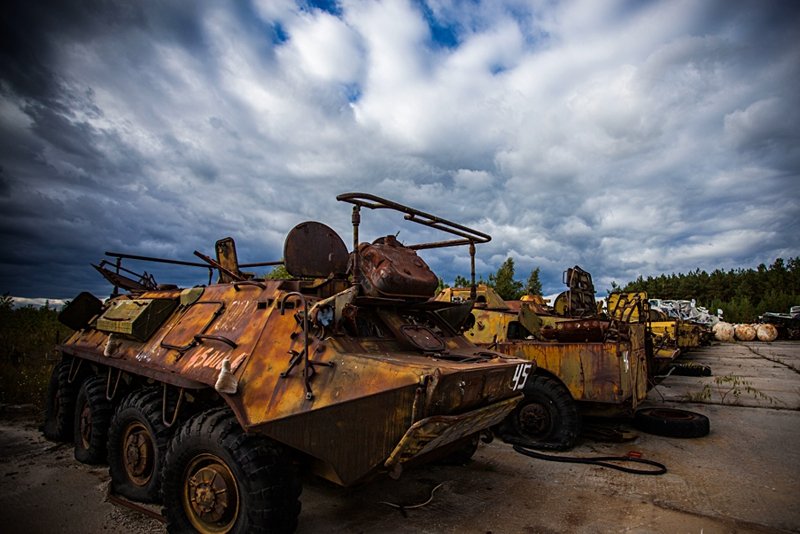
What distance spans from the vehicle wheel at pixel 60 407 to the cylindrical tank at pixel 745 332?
3236 cm

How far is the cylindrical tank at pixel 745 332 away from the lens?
92.4ft

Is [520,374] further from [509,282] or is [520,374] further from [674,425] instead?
[509,282]

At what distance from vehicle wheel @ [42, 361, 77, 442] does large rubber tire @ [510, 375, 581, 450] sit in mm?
5887

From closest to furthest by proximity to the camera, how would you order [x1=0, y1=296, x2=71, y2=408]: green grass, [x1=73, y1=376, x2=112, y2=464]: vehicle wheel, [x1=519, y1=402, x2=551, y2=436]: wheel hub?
[x1=73, y1=376, x2=112, y2=464]: vehicle wheel, [x1=519, y1=402, x2=551, y2=436]: wheel hub, [x1=0, y1=296, x2=71, y2=408]: green grass

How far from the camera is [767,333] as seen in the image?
90.2 ft

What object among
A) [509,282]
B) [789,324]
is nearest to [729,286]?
[789,324]

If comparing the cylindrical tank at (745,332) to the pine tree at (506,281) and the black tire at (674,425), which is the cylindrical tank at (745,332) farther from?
the black tire at (674,425)

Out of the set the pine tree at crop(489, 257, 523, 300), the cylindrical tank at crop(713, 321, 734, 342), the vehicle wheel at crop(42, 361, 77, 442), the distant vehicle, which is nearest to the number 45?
the vehicle wheel at crop(42, 361, 77, 442)

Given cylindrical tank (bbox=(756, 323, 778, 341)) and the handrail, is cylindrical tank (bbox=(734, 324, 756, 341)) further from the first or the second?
the handrail

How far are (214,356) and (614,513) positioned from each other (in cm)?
365

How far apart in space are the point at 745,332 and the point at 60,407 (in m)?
32.6

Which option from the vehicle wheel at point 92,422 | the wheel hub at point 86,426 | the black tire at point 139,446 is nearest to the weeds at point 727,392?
the black tire at point 139,446

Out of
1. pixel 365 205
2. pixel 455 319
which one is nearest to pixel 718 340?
pixel 455 319

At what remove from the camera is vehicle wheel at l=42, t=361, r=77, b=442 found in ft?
21.2
